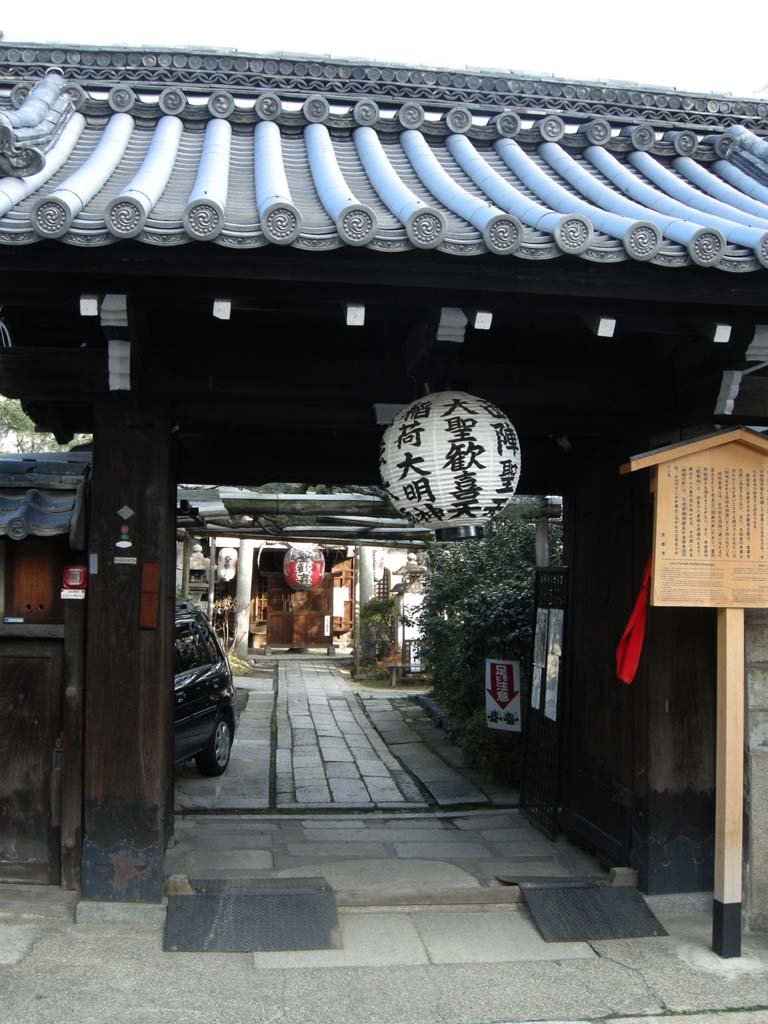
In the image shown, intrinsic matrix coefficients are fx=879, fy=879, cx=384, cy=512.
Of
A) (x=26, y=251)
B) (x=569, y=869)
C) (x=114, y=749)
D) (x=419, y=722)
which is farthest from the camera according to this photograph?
(x=419, y=722)

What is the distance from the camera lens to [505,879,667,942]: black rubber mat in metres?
5.61

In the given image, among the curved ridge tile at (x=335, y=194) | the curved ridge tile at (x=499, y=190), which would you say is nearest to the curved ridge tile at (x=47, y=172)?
the curved ridge tile at (x=335, y=194)

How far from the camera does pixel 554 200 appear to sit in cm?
552

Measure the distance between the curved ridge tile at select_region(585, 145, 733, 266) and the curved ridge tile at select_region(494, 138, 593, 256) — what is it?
39 centimetres

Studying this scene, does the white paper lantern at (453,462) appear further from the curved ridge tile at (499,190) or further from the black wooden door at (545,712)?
the black wooden door at (545,712)

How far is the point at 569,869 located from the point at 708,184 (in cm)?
521

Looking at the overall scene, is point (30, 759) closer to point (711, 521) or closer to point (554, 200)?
point (711, 521)

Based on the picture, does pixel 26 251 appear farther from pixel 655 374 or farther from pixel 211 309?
pixel 655 374

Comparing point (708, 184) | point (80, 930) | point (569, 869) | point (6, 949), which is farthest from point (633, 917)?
point (708, 184)

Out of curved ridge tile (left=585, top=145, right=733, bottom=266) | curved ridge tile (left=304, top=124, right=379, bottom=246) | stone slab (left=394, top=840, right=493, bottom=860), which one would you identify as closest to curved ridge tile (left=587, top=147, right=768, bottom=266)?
curved ridge tile (left=585, top=145, right=733, bottom=266)

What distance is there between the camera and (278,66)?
735 cm

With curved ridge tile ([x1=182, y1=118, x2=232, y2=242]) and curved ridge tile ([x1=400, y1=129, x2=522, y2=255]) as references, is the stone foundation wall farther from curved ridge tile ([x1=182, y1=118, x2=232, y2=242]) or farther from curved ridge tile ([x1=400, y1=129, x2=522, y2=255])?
curved ridge tile ([x1=182, y1=118, x2=232, y2=242])

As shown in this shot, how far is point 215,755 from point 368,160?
7.34 m

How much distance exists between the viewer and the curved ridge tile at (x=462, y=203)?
4258mm
